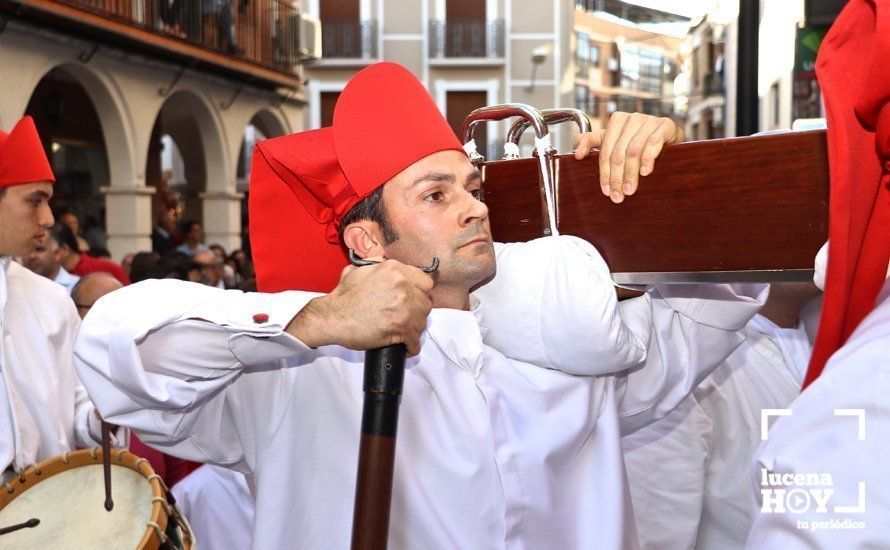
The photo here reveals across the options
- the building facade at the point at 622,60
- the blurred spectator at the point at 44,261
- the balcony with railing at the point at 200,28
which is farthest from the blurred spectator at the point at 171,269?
the building facade at the point at 622,60

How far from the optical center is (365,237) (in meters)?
2.36

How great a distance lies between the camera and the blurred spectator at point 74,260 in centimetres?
714

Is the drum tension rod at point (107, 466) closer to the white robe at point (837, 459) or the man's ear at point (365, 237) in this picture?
the man's ear at point (365, 237)

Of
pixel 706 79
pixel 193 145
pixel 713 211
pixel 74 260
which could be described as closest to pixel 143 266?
pixel 74 260

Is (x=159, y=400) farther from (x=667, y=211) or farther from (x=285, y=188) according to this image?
(x=667, y=211)

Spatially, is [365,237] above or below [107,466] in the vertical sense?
above

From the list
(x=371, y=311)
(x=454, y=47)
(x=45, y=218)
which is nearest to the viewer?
(x=371, y=311)

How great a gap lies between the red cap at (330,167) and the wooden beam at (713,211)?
39 centimetres

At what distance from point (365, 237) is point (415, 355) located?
2.16ft

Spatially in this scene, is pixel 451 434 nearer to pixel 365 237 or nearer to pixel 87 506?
pixel 365 237

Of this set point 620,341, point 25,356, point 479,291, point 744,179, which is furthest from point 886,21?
point 25,356

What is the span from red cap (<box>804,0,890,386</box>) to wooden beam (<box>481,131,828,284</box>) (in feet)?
0.96

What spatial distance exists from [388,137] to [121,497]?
1.21 metres

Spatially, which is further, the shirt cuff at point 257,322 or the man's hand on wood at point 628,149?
the man's hand on wood at point 628,149
